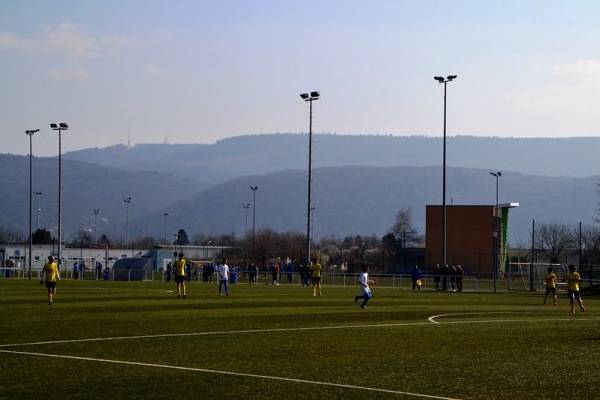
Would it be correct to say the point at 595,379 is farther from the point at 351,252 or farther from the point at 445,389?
the point at 351,252

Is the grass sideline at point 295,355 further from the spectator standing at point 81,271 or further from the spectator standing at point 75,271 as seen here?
the spectator standing at point 81,271

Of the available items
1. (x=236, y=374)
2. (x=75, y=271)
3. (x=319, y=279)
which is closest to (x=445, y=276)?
(x=319, y=279)

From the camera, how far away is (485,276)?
94.7 metres

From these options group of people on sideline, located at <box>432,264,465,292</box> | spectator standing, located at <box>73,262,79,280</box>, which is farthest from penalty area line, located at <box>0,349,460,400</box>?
spectator standing, located at <box>73,262,79,280</box>

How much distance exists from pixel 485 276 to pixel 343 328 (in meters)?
70.3

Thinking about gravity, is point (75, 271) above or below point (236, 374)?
below

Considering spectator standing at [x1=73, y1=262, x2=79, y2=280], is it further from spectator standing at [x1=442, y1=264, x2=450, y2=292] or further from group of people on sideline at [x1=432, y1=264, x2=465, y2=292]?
spectator standing at [x1=442, y1=264, x2=450, y2=292]

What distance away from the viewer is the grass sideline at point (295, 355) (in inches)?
606

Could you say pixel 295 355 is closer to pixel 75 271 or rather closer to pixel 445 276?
pixel 445 276

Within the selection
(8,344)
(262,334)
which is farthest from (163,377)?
(262,334)

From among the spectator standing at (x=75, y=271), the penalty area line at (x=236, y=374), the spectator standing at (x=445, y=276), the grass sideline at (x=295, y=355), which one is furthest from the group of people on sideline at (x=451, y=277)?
the penalty area line at (x=236, y=374)

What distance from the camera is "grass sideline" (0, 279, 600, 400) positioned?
15.4 meters

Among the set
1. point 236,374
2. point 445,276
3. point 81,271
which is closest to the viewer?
point 236,374

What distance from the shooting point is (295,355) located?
64.7 feet
